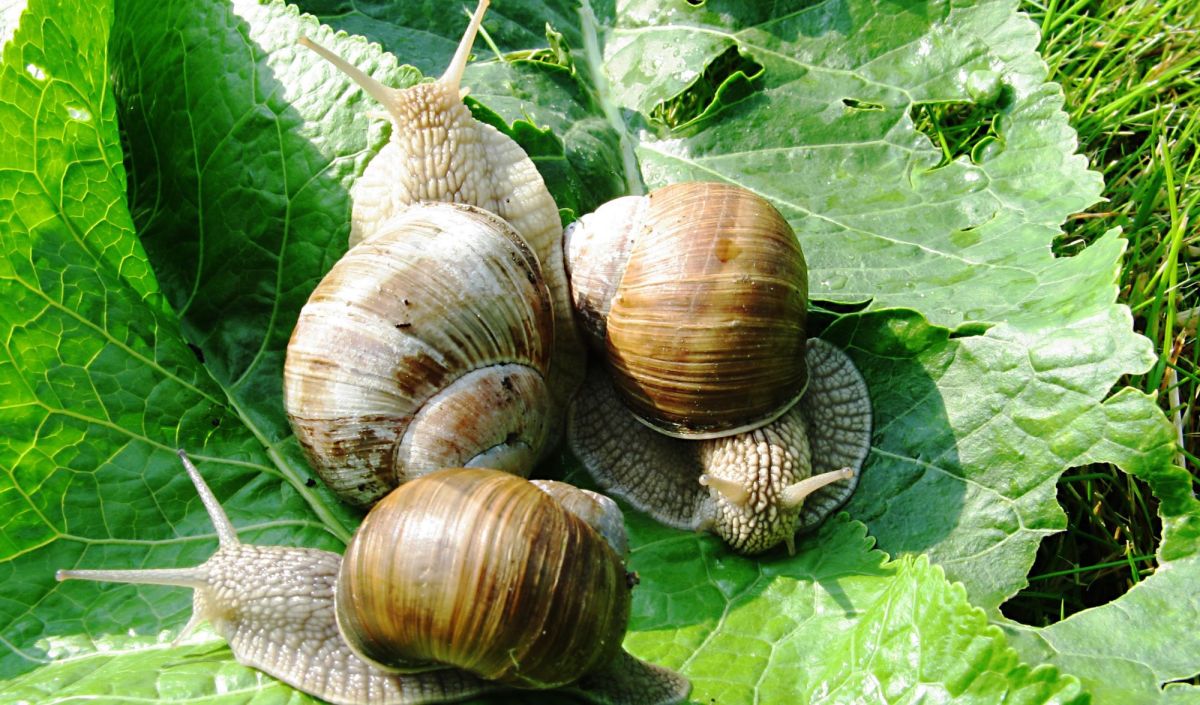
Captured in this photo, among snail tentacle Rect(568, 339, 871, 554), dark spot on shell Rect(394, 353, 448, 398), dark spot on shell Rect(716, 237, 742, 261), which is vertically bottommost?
snail tentacle Rect(568, 339, 871, 554)

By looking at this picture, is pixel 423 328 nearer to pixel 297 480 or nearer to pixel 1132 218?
pixel 297 480

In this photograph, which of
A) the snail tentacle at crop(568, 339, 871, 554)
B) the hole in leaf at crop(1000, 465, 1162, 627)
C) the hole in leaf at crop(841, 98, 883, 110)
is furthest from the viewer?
the hole in leaf at crop(841, 98, 883, 110)

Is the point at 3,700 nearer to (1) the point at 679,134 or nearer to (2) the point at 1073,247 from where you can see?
(1) the point at 679,134

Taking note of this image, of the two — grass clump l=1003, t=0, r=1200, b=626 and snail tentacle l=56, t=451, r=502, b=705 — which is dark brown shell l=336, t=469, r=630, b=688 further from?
grass clump l=1003, t=0, r=1200, b=626

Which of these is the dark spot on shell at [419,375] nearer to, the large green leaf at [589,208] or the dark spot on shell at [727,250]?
the large green leaf at [589,208]

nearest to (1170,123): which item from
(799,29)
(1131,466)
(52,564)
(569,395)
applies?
(799,29)

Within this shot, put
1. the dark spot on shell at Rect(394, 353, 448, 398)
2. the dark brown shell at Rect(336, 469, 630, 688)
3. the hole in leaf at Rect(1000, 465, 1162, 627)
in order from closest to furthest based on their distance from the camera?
the dark brown shell at Rect(336, 469, 630, 688), the dark spot on shell at Rect(394, 353, 448, 398), the hole in leaf at Rect(1000, 465, 1162, 627)

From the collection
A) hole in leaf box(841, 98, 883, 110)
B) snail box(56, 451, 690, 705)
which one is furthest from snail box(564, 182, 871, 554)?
hole in leaf box(841, 98, 883, 110)
